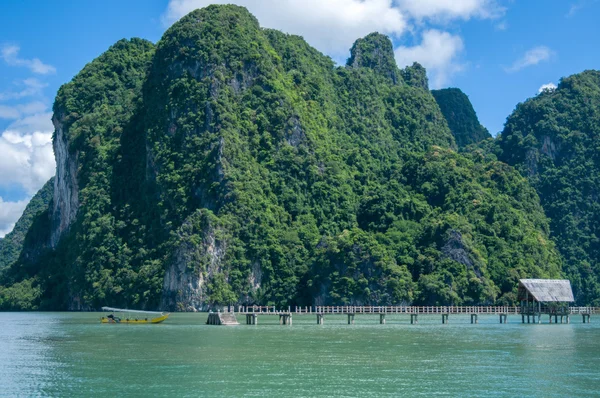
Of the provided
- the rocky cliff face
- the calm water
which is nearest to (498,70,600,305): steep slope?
the rocky cliff face

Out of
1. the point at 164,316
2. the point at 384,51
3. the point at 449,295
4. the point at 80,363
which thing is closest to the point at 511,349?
the point at 80,363

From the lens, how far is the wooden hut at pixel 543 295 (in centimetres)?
8275

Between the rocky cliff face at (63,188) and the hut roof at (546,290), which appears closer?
the hut roof at (546,290)

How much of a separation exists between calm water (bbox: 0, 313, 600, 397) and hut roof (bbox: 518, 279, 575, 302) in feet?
51.4

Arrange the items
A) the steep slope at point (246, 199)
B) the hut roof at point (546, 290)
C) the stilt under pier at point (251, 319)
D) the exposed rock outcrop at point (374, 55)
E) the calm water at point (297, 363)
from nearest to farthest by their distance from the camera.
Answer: the calm water at point (297, 363), the stilt under pier at point (251, 319), the hut roof at point (546, 290), the steep slope at point (246, 199), the exposed rock outcrop at point (374, 55)

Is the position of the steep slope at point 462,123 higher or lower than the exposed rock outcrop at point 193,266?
higher

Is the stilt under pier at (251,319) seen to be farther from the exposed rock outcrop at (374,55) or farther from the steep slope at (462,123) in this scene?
the steep slope at (462,123)

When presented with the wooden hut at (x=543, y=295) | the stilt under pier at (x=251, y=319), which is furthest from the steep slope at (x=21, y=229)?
the wooden hut at (x=543, y=295)

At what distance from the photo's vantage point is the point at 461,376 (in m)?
38.9

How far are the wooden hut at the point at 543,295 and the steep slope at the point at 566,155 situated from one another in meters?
52.4

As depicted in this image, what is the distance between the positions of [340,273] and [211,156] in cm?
2587

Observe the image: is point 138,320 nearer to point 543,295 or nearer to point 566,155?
point 543,295

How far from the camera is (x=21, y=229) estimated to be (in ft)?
602

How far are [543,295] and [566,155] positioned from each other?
74981 millimetres
